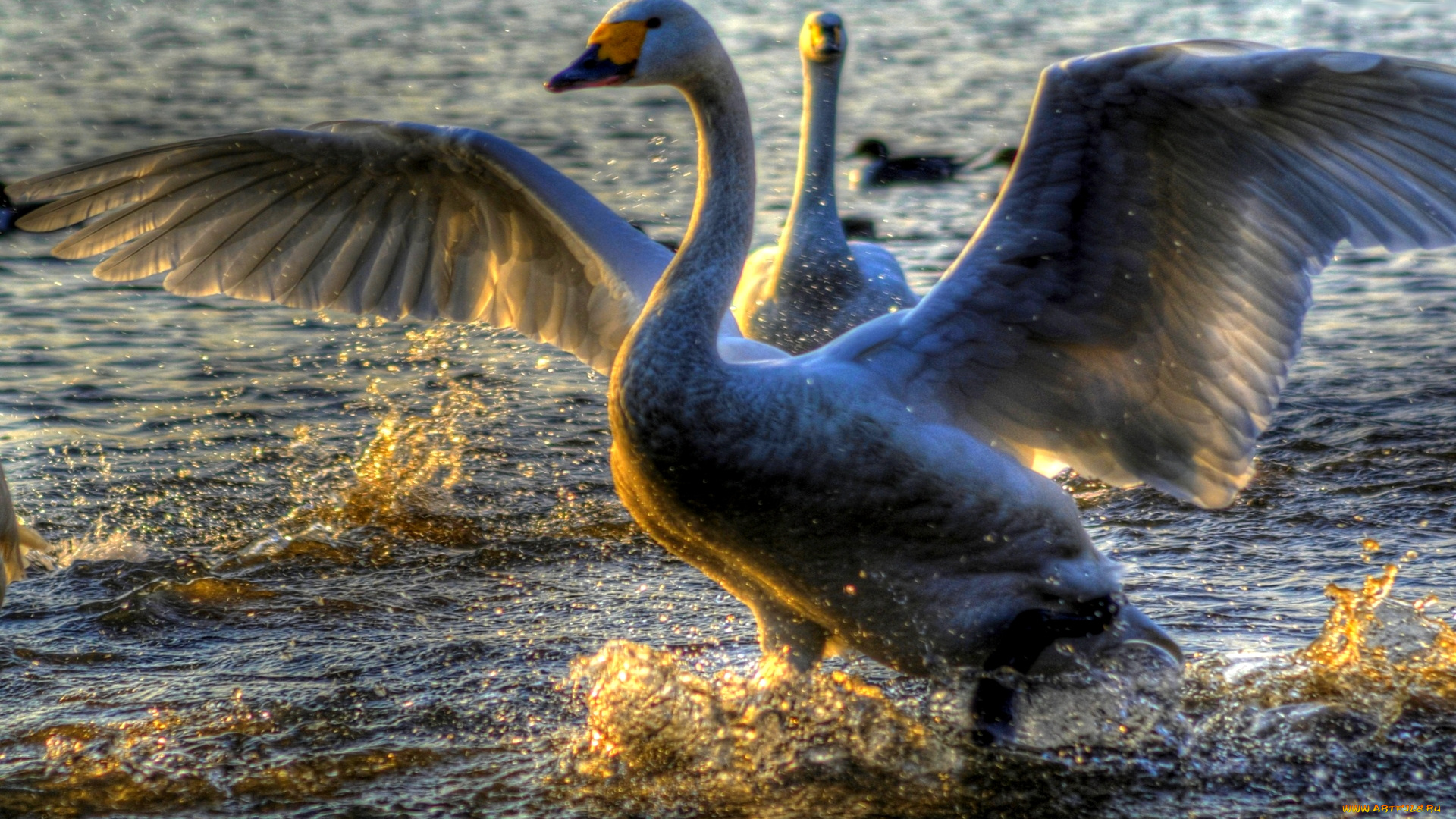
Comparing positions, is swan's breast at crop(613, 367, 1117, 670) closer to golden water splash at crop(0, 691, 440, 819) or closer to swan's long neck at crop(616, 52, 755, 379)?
swan's long neck at crop(616, 52, 755, 379)

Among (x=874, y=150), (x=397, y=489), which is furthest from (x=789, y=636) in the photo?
(x=874, y=150)

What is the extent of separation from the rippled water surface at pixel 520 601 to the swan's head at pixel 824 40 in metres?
1.92

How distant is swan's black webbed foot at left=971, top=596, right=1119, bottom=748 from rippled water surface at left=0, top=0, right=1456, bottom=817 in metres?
0.09

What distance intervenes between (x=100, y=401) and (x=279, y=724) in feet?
11.5

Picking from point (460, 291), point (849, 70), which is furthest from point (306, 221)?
point (849, 70)

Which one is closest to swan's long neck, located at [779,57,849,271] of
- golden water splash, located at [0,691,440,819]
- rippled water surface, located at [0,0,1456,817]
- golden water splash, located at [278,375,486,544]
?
rippled water surface, located at [0,0,1456,817]

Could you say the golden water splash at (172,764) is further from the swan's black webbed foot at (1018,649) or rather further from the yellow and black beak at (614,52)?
the yellow and black beak at (614,52)

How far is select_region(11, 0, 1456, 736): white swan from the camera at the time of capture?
3.47 m

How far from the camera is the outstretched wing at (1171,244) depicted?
11.2 ft

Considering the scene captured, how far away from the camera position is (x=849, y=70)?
16969 mm

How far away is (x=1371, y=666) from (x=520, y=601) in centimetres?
263

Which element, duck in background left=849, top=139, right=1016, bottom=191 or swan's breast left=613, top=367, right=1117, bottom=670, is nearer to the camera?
swan's breast left=613, top=367, right=1117, bottom=670

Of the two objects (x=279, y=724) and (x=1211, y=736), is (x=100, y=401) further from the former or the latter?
(x=1211, y=736)

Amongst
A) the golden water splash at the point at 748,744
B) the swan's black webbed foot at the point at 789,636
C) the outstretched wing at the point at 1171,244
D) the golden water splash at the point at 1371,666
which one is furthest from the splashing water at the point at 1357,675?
the swan's black webbed foot at the point at 789,636
